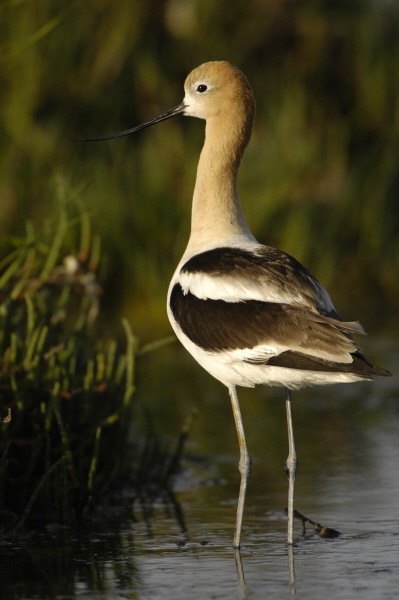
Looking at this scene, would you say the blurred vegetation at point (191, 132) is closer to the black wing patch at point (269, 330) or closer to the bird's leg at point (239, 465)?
the bird's leg at point (239, 465)

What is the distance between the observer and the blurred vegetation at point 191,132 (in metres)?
10.7

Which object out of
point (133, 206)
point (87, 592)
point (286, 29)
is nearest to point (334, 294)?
point (133, 206)

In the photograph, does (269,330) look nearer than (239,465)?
Yes

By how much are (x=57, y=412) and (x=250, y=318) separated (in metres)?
0.90

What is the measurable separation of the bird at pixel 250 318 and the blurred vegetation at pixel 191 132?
446 centimetres

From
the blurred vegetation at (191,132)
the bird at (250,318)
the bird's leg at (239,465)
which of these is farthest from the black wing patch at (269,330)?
the blurred vegetation at (191,132)

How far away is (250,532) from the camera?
16.9 ft

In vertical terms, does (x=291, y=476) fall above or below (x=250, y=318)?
below

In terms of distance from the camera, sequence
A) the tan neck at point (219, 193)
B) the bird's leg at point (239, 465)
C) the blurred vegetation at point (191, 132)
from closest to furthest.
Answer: the bird's leg at point (239, 465)
the tan neck at point (219, 193)
the blurred vegetation at point (191, 132)

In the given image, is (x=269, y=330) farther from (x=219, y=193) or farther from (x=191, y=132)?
(x=191, y=132)

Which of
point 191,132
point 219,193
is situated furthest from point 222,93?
point 191,132

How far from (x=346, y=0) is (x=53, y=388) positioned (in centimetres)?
890

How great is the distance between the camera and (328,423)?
736 centimetres

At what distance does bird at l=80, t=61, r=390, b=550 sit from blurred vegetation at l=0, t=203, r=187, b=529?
0.56 metres
